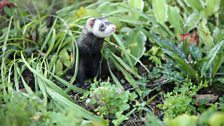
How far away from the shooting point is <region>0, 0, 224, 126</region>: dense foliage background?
2848 mm

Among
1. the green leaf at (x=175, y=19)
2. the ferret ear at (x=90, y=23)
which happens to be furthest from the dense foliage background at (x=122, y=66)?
the ferret ear at (x=90, y=23)

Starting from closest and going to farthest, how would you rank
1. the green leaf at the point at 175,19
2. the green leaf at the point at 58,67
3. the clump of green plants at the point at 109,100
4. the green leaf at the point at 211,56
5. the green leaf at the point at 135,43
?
the clump of green plants at the point at 109,100
the green leaf at the point at 211,56
the green leaf at the point at 58,67
the green leaf at the point at 135,43
the green leaf at the point at 175,19

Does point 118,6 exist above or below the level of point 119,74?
above

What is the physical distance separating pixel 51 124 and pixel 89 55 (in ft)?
3.73

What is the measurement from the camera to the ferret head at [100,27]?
3396 millimetres

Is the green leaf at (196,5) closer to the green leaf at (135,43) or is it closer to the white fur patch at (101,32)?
the green leaf at (135,43)

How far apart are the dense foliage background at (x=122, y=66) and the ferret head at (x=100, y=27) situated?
0.18m

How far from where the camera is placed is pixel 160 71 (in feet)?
11.3

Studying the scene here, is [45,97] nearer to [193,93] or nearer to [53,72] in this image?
[53,72]

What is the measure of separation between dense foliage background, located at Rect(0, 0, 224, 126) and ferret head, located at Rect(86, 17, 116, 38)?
18 cm

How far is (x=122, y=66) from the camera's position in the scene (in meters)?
3.59

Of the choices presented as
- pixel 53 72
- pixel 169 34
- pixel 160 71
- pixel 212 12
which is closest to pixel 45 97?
pixel 53 72

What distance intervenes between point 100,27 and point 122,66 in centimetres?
37

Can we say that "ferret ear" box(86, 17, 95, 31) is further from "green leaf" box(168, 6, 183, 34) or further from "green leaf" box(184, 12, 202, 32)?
"green leaf" box(184, 12, 202, 32)
